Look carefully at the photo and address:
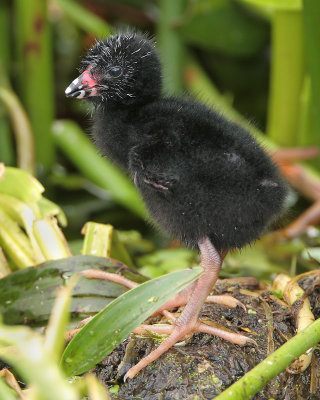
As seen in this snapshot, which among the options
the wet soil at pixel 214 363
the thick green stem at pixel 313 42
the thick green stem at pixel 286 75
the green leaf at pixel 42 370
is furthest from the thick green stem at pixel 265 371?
the thick green stem at pixel 286 75

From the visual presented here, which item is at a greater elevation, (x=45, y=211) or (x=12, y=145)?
(x=45, y=211)

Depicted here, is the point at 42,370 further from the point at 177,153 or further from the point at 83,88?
the point at 83,88

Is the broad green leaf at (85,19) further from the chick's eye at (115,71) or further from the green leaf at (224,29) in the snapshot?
the chick's eye at (115,71)

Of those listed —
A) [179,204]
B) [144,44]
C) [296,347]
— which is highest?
[144,44]

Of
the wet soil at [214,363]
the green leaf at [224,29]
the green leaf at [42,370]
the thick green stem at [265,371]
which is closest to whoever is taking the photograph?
the green leaf at [42,370]

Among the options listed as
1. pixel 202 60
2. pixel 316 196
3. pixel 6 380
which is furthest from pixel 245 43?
pixel 6 380

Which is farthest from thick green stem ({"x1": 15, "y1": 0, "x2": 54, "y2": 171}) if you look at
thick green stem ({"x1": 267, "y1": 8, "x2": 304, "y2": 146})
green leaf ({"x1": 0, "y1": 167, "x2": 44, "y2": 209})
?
green leaf ({"x1": 0, "y1": 167, "x2": 44, "y2": 209})

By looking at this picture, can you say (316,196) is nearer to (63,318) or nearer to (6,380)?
(6,380)

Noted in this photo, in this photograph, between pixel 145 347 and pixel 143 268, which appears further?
pixel 143 268
